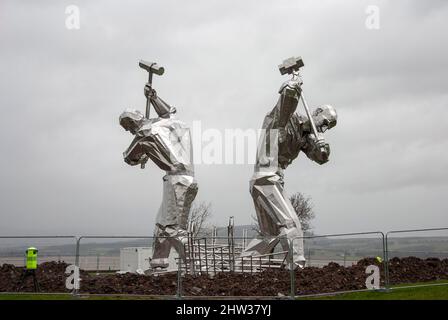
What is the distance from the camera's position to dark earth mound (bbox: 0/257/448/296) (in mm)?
14672

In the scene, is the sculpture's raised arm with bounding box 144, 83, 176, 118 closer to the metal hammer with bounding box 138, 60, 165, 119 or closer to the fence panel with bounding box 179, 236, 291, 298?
the metal hammer with bounding box 138, 60, 165, 119

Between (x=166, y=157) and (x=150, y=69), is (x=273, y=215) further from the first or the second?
(x=150, y=69)

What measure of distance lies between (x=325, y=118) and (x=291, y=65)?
2.14 meters

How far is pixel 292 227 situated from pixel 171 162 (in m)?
4.13

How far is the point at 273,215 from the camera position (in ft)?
63.9

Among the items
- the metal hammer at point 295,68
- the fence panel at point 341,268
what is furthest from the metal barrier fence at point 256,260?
the metal hammer at point 295,68

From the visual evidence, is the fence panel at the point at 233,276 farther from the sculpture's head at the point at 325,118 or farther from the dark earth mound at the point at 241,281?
the sculpture's head at the point at 325,118

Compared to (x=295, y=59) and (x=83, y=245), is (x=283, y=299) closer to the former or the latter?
(x=83, y=245)

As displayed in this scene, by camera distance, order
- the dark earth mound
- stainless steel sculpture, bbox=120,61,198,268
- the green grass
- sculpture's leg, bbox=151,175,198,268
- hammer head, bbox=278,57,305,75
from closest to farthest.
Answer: the green grass, the dark earth mound, sculpture's leg, bbox=151,175,198,268, stainless steel sculpture, bbox=120,61,198,268, hammer head, bbox=278,57,305,75

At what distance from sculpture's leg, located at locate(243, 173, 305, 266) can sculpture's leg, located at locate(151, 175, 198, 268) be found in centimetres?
206

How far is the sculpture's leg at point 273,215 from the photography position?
19109mm

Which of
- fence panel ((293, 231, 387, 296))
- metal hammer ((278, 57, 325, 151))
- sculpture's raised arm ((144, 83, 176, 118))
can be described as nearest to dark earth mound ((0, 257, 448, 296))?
fence panel ((293, 231, 387, 296))
